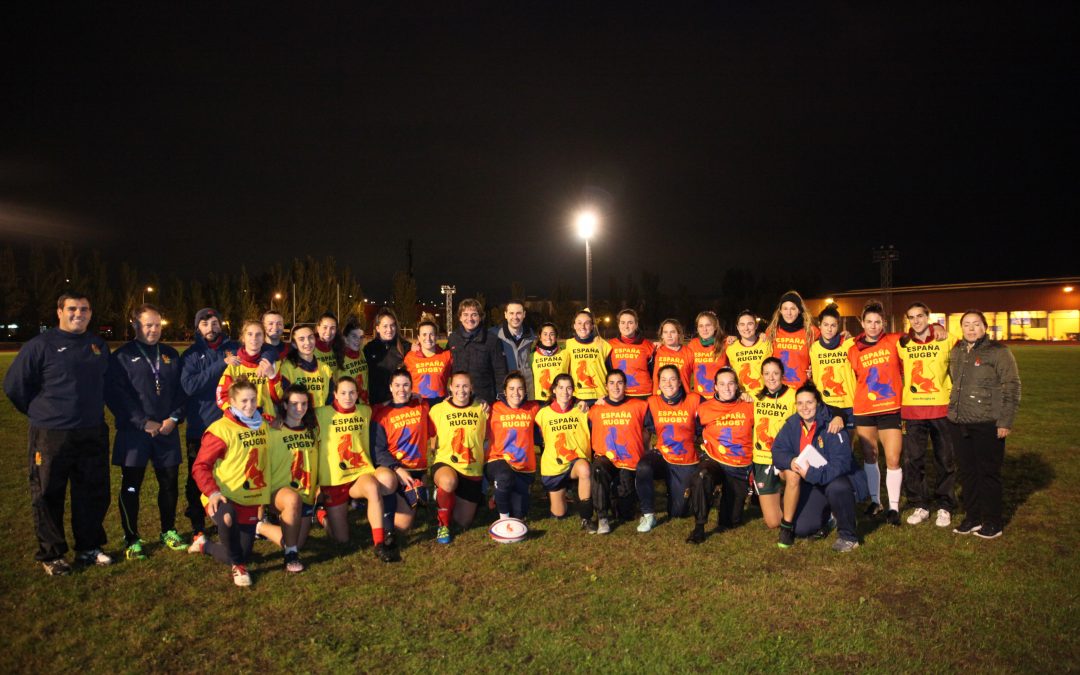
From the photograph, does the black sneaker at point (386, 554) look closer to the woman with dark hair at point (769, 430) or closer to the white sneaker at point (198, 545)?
the white sneaker at point (198, 545)

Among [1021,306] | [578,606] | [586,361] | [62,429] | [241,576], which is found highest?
[1021,306]

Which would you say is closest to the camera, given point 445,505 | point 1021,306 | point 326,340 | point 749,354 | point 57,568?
point 57,568

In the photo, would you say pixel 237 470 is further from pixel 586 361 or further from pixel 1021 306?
pixel 1021 306

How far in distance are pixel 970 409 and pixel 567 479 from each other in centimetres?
356

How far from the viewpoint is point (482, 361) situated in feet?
23.3

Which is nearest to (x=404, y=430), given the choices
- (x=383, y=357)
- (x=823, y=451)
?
(x=383, y=357)

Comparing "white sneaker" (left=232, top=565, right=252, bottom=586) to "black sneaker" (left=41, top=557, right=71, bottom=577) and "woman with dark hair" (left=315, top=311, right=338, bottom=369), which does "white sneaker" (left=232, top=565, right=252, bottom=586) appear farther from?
"woman with dark hair" (left=315, top=311, right=338, bottom=369)

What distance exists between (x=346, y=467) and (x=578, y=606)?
94.9 inches

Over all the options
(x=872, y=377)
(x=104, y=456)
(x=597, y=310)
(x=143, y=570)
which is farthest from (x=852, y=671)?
(x=597, y=310)

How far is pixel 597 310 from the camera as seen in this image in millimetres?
86500

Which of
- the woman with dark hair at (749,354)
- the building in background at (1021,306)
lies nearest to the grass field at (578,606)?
the woman with dark hair at (749,354)

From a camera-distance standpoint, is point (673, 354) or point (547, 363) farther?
point (547, 363)

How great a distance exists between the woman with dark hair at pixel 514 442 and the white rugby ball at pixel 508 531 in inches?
13.7

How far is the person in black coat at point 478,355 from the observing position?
7098 mm
